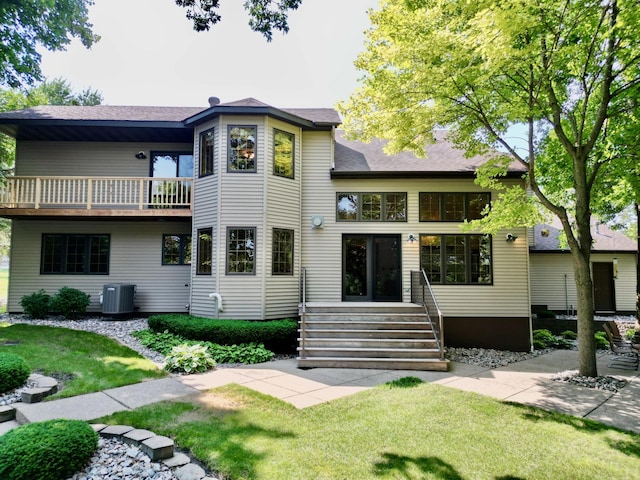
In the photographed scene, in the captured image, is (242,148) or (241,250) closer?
(241,250)

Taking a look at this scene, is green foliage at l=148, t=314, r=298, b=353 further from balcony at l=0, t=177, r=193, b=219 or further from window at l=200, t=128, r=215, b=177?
window at l=200, t=128, r=215, b=177

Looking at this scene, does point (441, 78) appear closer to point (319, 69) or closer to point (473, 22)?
point (473, 22)

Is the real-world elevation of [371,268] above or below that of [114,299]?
above

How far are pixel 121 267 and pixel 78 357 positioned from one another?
516 cm

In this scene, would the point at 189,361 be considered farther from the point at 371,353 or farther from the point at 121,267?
the point at 121,267

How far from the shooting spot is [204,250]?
10.1 m

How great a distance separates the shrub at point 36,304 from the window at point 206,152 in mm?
5929

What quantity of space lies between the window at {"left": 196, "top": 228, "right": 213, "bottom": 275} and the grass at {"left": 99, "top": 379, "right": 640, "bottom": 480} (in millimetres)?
4960

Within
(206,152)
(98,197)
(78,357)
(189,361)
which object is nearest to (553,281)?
(206,152)

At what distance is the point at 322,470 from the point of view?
3.37m

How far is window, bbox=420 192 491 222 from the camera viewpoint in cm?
1098

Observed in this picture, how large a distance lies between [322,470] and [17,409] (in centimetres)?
402

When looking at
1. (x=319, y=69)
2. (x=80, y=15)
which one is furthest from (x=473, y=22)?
(x=80, y=15)

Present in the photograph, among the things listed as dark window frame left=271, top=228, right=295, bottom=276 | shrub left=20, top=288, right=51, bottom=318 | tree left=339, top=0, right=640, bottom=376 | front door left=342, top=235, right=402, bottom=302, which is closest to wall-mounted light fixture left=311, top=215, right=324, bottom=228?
dark window frame left=271, top=228, right=295, bottom=276
